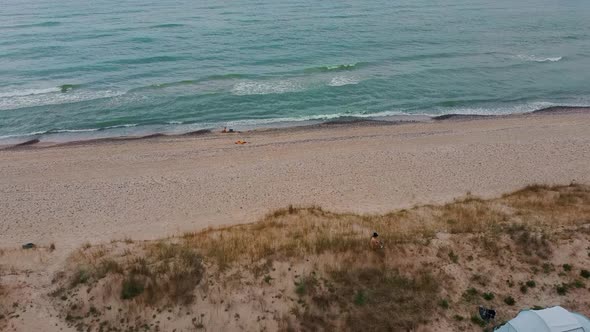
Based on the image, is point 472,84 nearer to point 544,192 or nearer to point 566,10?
point 544,192

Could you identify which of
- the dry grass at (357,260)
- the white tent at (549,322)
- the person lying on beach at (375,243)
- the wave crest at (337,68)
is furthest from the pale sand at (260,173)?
the wave crest at (337,68)

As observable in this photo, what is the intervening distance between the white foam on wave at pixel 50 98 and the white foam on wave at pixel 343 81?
19.2m

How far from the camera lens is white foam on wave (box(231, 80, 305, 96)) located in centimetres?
3797

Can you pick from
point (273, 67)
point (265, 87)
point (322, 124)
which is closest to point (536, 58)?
point (273, 67)

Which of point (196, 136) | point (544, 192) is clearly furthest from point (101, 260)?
point (544, 192)

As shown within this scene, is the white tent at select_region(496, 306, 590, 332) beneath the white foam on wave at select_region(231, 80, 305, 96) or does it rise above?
beneath

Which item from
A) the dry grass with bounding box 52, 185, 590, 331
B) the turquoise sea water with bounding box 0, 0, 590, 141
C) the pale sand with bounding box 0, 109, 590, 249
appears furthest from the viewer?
the turquoise sea water with bounding box 0, 0, 590, 141

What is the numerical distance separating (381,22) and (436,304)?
56724mm

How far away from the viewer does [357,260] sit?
14.0 metres

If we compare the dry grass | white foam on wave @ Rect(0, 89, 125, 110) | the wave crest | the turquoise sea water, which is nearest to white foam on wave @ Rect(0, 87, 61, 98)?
the turquoise sea water

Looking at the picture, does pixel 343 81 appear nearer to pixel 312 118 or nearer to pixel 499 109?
pixel 312 118

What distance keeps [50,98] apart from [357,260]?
3381 centimetres

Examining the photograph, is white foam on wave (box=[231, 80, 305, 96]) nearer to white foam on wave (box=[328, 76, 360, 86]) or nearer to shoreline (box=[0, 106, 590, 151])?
white foam on wave (box=[328, 76, 360, 86])

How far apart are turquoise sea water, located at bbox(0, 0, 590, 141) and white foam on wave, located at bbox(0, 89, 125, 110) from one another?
0.15 meters
